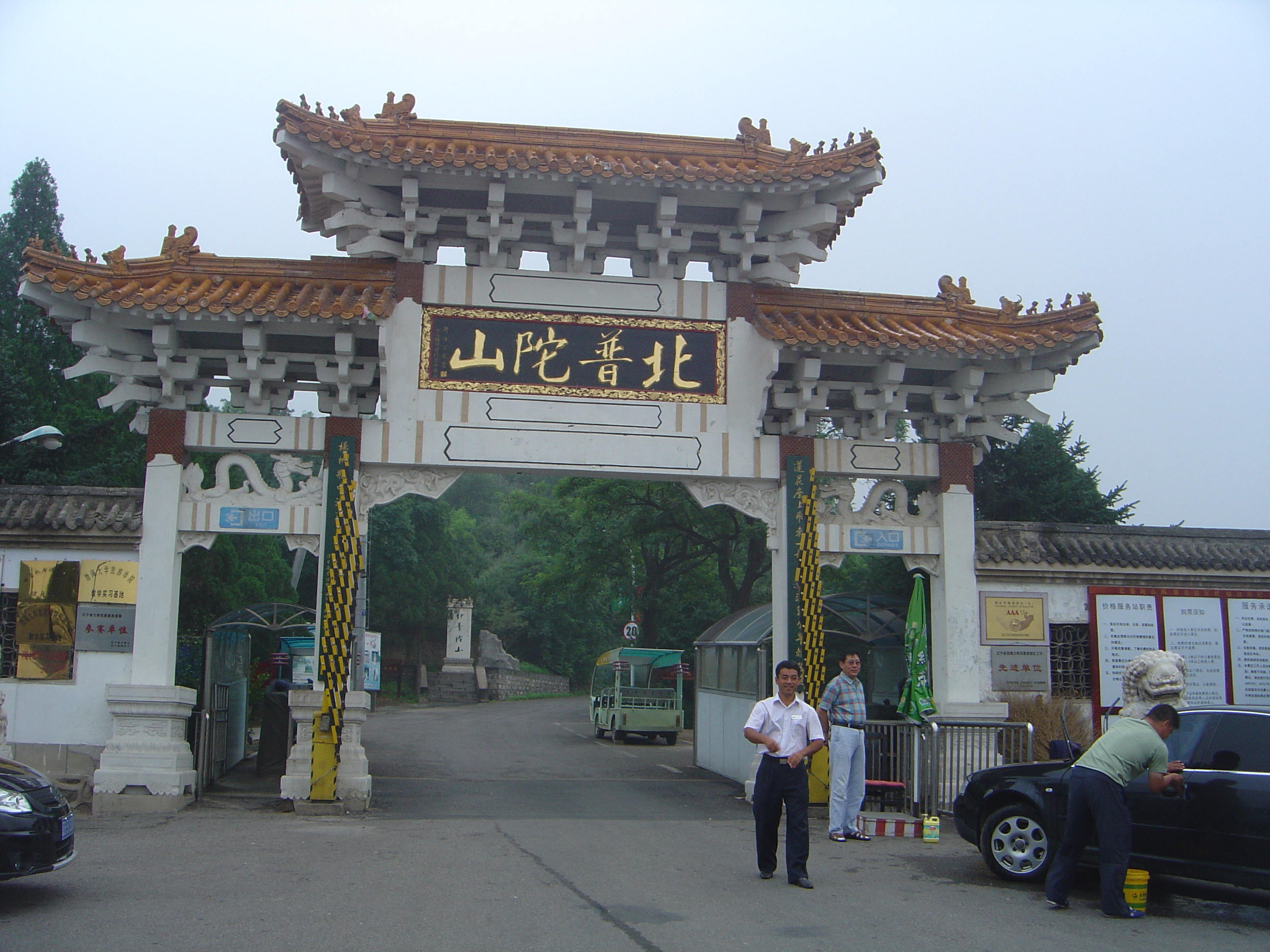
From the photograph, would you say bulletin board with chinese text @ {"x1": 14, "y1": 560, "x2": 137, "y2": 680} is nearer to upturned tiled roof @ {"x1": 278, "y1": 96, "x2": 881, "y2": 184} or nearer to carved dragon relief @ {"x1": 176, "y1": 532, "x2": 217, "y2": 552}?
carved dragon relief @ {"x1": 176, "y1": 532, "x2": 217, "y2": 552}

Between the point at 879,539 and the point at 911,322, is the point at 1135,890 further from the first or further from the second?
the point at 911,322

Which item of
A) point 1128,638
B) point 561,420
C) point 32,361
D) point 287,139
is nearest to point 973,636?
point 1128,638

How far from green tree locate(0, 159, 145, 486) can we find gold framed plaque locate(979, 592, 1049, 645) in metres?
16.0

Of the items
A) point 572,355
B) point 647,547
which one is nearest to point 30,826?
point 572,355

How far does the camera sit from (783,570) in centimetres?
1228

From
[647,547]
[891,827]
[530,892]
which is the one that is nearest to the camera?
[530,892]

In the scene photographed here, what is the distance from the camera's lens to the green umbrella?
12.0 meters

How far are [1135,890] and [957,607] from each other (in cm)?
528

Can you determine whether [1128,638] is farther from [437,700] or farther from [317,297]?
[437,700]

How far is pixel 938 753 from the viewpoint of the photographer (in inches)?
442

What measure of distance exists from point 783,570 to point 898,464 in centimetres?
192

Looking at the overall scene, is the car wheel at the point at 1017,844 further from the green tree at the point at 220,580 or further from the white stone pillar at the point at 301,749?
the green tree at the point at 220,580

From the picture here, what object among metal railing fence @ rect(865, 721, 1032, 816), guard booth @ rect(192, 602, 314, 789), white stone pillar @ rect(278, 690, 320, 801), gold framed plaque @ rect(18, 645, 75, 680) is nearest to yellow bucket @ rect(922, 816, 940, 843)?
metal railing fence @ rect(865, 721, 1032, 816)

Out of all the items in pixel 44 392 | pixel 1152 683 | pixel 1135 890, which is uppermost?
pixel 44 392
